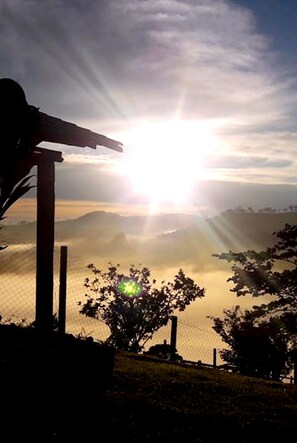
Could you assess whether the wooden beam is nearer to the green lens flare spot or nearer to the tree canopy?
the tree canopy

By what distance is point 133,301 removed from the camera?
27.6 meters

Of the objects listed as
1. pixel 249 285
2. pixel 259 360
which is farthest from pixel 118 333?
pixel 249 285

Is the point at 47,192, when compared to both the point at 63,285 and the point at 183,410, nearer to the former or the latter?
the point at 183,410

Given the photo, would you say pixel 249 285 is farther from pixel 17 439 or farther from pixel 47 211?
pixel 17 439

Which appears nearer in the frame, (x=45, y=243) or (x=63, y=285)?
(x=45, y=243)

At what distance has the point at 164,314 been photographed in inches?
1077

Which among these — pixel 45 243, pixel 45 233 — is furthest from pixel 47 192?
pixel 45 243

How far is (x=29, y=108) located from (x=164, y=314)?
23.2m

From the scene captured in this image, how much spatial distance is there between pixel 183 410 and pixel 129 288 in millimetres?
21048

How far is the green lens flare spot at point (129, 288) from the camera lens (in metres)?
27.8

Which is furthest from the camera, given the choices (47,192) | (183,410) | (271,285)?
(271,285)

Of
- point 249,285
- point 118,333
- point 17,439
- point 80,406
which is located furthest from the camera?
point 118,333

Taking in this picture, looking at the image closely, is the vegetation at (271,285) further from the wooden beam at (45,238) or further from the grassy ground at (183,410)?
the wooden beam at (45,238)

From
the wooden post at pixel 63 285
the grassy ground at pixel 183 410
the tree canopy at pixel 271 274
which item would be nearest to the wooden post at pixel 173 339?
the wooden post at pixel 63 285
